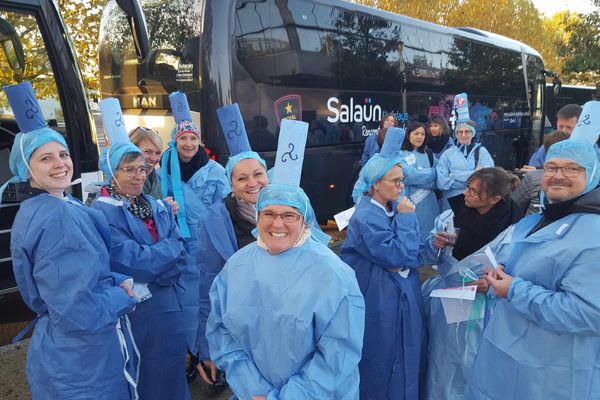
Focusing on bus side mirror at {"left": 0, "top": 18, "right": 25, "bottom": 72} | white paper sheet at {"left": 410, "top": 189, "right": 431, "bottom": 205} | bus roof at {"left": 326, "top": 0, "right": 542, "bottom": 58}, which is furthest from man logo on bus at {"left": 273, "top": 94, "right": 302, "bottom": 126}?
bus side mirror at {"left": 0, "top": 18, "right": 25, "bottom": 72}

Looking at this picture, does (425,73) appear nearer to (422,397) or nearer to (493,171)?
(493,171)

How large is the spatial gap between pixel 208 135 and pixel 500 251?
3955mm

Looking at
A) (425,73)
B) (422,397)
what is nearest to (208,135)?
(422,397)

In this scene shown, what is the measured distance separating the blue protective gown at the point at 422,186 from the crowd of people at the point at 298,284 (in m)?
2.56

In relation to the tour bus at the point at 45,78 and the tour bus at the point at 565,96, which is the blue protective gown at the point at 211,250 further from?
the tour bus at the point at 565,96

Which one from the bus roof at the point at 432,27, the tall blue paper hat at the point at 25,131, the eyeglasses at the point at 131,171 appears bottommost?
the eyeglasses at the point at 131,171

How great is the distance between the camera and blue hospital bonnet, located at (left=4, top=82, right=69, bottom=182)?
209 cm

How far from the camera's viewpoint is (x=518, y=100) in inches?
467

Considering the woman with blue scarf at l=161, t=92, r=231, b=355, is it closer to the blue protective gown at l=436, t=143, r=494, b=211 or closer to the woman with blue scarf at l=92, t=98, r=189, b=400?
the woman with blue scarf at l=92, t=98, r=189, b=400

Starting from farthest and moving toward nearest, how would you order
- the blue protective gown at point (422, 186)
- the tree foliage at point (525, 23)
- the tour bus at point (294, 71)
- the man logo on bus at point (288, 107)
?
the tree foliage at point (525, 23), the man logo on bus at point (288, 107), the tour bus at point (294, 71), the blue protective gown at point (422, 186)

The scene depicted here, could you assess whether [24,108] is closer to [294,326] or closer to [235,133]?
[235,133]

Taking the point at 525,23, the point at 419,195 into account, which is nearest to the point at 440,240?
the point at 419,195

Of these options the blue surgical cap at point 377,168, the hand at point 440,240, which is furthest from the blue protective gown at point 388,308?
the hand at point 440,240

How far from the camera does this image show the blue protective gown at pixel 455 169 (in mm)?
5395
